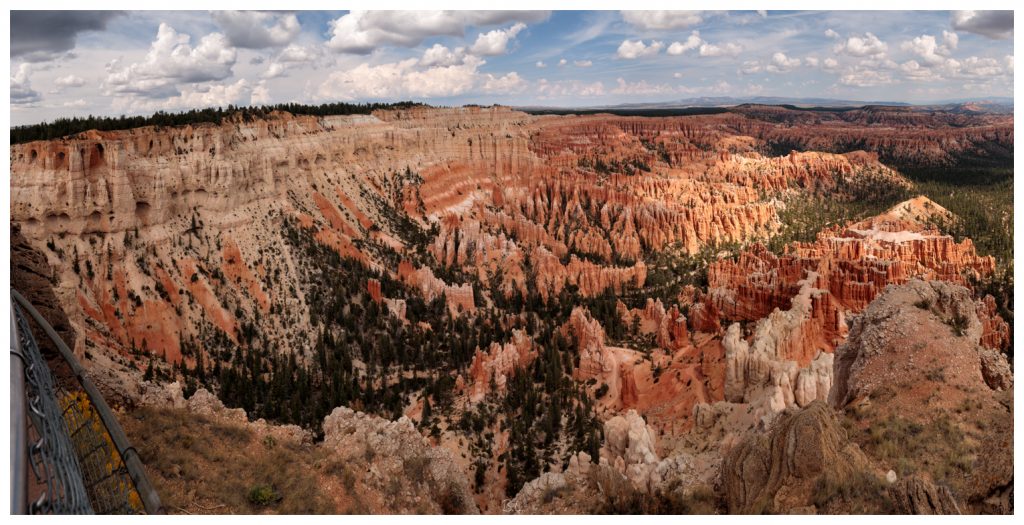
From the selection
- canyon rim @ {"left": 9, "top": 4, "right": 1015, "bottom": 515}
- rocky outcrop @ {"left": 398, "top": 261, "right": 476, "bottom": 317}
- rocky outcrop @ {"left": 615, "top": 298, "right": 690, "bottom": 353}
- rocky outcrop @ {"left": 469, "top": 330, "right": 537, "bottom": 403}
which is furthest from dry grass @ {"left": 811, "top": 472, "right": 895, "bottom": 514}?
rocky outcrop @ {"left": 398, "top": 261, "right": 476, "bottom": 317}

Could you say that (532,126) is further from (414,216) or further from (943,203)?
(943,203)

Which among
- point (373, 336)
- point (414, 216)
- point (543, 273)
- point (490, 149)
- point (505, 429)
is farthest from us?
point (490, 149)

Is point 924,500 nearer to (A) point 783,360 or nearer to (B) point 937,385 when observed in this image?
(B) point 937,385

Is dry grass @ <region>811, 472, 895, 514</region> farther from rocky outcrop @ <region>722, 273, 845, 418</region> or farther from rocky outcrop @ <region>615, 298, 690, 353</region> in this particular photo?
rocky outcrop @ <region>615, 298, 690, 353</region>

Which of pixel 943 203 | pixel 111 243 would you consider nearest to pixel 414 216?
pixel 111 243

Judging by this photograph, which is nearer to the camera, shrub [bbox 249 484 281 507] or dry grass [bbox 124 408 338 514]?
dry grass [bbox 124 408 338 514]

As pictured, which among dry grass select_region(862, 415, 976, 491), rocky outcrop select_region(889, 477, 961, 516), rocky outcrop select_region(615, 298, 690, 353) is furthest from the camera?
rocky outcrop select_region(615, 298, 690, 353)

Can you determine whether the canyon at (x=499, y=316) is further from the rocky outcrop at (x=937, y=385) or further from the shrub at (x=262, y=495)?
the shrub at (x=262, y=495)
